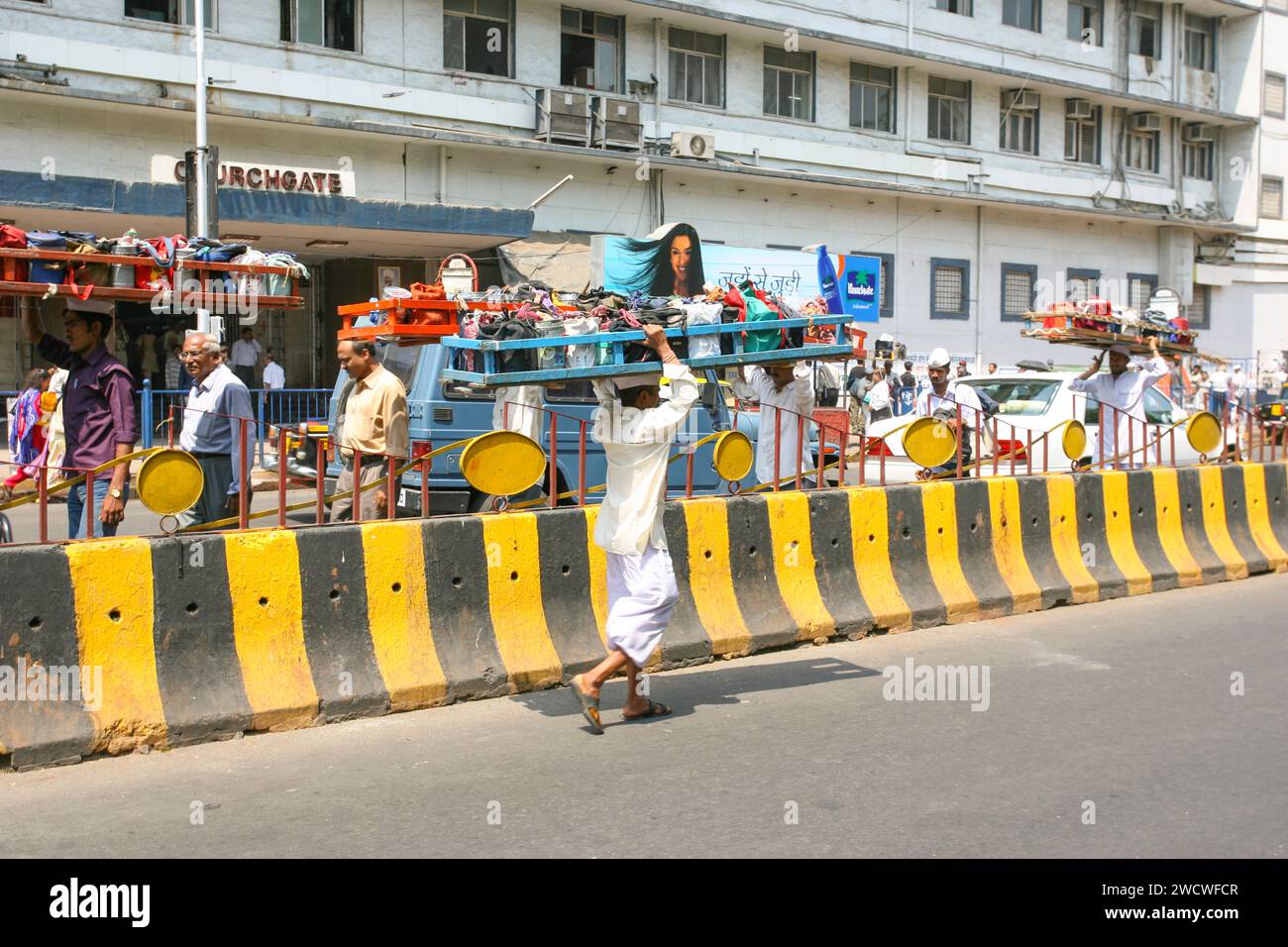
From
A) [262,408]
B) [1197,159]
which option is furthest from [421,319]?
[1197,159]

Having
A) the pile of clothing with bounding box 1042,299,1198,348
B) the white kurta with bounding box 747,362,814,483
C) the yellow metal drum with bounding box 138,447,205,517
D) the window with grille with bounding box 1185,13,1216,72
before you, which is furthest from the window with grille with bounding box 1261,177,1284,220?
the yellow metal drum with bounding box 138,447,205,517

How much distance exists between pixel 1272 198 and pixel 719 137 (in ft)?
66.8

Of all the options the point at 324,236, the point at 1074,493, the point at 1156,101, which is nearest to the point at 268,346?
the point at 324,236

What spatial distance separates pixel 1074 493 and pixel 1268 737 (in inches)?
144

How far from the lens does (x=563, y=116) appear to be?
80.5ft

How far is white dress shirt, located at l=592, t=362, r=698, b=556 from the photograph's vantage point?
6078 millimetres

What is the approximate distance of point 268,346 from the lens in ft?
80.8

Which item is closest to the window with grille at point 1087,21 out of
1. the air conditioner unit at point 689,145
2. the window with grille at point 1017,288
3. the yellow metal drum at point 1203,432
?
the window with grille at point 1017,288

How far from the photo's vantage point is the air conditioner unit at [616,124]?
2492 cm

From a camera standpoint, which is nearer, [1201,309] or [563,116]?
[563,116]

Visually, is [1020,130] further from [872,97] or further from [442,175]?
[442,175]

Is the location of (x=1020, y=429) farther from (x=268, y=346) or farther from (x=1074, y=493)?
(x=268, y=346)

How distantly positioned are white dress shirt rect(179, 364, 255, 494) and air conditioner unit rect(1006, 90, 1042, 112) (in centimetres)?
2809

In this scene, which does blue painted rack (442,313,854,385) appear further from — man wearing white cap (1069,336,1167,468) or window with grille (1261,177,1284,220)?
window with grille (1261,177,1284,220)
